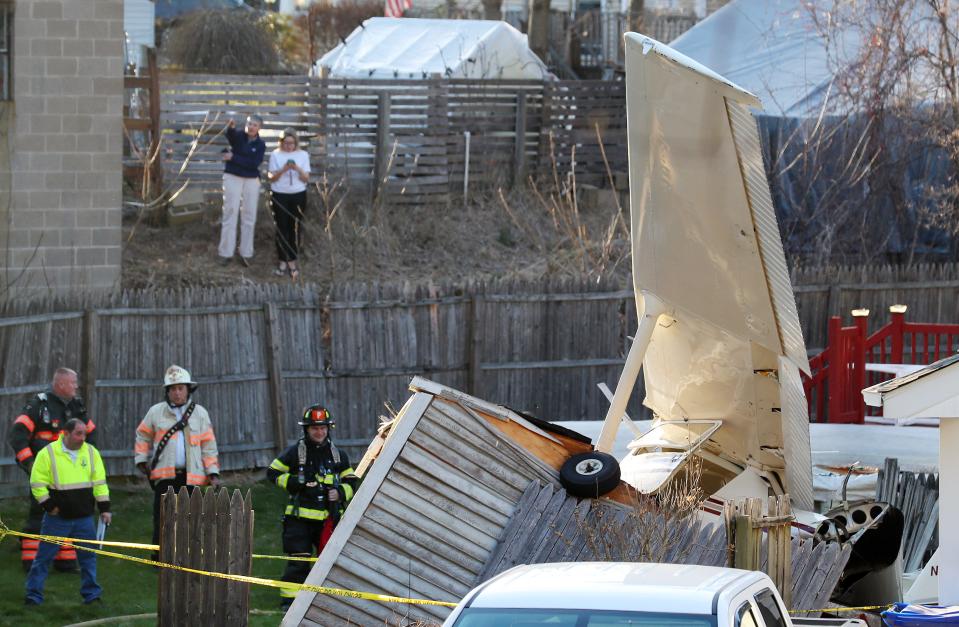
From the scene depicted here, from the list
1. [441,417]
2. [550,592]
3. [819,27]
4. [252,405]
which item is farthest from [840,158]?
[550,592]

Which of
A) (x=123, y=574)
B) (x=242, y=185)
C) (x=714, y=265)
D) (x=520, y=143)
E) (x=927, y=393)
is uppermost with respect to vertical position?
(x=520, y=143)

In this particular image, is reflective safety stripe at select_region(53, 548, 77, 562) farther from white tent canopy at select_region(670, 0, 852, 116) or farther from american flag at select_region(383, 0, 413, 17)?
american flag at select_region(383, 0, 413, 17)

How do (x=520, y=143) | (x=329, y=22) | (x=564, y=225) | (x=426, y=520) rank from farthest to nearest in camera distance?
1. (x=329, y=22)
2. (x=520, y=143)
3. (x=564, y=225)
4. (x=426, y=520)

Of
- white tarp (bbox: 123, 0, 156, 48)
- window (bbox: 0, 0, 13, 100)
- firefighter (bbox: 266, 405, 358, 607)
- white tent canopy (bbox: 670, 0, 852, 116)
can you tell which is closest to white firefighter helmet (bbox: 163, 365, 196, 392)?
firefighter (bbox: 266, 405, 358, 607)

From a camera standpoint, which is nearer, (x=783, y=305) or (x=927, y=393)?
(x=927, y=393)

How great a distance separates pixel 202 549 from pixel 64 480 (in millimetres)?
2428

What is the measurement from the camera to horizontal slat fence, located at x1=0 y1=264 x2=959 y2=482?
49.6 feet

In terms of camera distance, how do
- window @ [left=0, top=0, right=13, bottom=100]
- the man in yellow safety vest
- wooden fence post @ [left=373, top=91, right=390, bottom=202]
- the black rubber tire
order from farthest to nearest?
wooden fence post @ [left=373, top=91, right=390, bottom=202] < window @ [left=0, top=0, right=13, bottom=100] < the man in yellow safety vest < the black rubber tire

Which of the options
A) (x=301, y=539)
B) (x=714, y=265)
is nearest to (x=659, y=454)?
(x=714, y=265)

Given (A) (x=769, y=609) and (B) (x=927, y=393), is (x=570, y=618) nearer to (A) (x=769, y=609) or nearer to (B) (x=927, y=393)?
(A) (x=769, y=609)

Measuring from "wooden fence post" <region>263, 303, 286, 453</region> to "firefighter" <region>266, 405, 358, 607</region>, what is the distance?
426 cm

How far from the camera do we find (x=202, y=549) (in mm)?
9469

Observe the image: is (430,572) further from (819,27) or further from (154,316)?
(819,27)

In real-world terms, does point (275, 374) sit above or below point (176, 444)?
above
